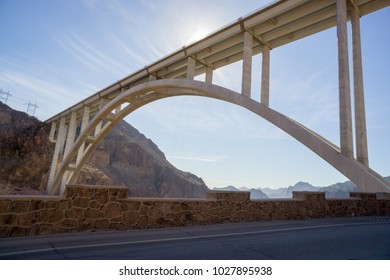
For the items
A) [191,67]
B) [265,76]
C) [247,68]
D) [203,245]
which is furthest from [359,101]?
[191,67]

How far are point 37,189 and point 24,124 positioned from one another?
38.4ft

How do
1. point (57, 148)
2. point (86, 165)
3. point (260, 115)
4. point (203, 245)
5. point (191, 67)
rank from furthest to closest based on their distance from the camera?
1. point (86, 165)
2. point (57, 148)
3. point (191, 67)
4. point (260, 115)
5. point (203, 245)

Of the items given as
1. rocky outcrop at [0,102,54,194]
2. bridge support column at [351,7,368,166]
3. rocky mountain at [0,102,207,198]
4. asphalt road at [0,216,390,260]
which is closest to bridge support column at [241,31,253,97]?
bridge support column at [351,7,368,166]

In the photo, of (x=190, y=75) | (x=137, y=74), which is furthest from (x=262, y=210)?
(x=137, y=74)

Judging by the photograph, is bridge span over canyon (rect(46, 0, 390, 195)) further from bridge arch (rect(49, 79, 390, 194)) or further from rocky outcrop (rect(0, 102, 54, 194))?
rocky outcrop (rect(0, 102, 54, 194))

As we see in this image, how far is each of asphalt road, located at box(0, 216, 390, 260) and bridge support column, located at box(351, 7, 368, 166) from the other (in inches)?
179

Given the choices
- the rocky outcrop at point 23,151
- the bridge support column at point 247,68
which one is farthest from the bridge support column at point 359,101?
the rocky outcrop at point 23,151

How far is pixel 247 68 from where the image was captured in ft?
42.4

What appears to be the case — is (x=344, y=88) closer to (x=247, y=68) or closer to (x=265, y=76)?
(x=265, y=76)

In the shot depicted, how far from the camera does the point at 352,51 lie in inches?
427

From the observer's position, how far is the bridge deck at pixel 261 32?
11188mm

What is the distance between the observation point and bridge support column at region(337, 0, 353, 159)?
9055 millimetres

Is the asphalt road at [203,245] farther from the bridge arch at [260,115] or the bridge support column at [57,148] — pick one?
the bridge support column at [57,148]

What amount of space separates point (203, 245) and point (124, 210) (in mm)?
2498
